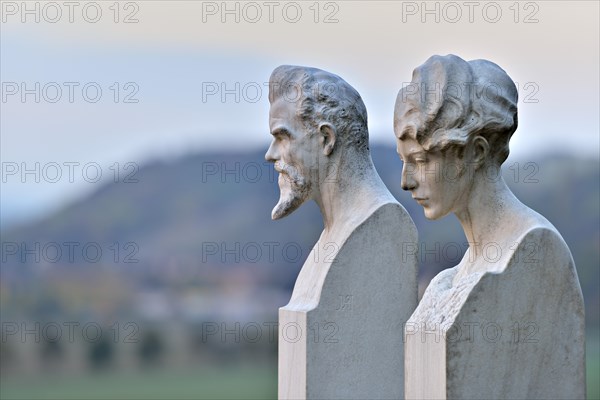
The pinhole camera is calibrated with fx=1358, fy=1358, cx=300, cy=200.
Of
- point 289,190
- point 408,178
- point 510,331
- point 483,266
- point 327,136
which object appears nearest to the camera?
point 510,331

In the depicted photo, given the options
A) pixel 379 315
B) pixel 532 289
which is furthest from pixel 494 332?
pixel 379 315

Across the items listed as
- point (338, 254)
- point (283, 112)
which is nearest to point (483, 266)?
point (338, 254)

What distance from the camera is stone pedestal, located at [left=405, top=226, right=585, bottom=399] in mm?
8523

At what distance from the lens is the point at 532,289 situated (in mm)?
8648

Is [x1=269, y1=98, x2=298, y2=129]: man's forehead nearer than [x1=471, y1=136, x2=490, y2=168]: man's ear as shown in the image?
No

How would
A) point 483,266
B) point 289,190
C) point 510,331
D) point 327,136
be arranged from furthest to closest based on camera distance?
point 289,190 → point 327,136 → point 483,266 → point 510,331

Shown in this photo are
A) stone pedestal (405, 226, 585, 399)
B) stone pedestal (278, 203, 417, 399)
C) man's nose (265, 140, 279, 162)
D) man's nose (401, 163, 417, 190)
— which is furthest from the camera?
man's nose (265, 140, 279, 162)

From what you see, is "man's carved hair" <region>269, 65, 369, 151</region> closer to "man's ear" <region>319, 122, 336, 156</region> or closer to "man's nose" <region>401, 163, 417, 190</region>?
"man's ear" <region>319, 122, 336, 156</region>

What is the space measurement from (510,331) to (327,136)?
2791 millimetres

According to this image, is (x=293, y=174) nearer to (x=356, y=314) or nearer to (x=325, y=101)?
(x=325, y=101)

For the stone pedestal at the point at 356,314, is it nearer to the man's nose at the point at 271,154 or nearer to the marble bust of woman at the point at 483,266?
the man's nose at the point at 271,154

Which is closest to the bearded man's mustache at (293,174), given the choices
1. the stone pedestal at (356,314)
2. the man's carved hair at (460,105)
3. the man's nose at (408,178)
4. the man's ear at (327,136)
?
the man's ear at (327,136)

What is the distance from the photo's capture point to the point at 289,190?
10.9m

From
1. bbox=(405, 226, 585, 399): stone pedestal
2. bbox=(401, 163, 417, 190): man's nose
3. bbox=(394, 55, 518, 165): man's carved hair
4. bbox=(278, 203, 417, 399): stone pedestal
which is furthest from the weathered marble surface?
bbox=(394, 55, 518, 165): man's carved hair
